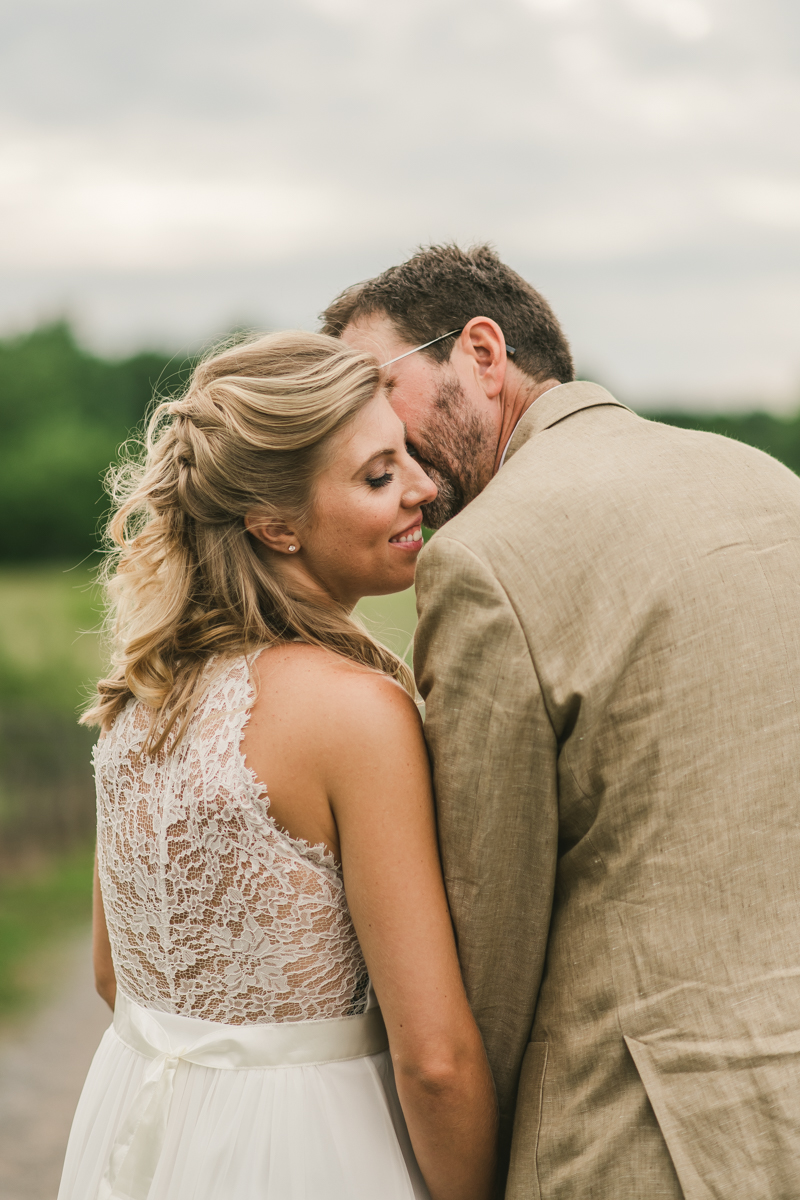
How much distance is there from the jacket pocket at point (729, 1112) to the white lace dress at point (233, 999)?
605 millimetres

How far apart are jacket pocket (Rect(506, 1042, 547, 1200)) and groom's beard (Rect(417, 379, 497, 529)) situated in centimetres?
135

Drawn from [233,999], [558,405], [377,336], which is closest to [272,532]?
[558,405]

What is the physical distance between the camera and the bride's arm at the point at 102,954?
2.77 m

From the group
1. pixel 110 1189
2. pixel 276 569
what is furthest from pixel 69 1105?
pixel 276 569

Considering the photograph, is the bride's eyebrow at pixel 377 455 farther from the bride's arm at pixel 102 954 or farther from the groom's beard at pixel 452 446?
the bride's arm at pixel 102 954

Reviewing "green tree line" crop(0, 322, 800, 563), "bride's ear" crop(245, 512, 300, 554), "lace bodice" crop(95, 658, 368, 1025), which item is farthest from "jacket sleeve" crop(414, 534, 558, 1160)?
"green tree line" crop(0, 322, 800, 563)

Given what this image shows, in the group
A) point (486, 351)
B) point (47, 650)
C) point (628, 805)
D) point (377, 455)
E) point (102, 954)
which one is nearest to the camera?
point (628, 805)

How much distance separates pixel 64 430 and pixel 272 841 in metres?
47.1

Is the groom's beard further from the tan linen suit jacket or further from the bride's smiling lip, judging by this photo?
the tan linen suit jacket

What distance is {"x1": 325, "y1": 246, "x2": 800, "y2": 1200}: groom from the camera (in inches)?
72.1

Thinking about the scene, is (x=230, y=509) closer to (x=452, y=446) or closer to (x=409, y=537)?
(x=409, y=537)

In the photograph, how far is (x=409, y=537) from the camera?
Result: 261 cm

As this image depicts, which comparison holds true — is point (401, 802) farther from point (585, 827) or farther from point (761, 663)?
point (761, 663)

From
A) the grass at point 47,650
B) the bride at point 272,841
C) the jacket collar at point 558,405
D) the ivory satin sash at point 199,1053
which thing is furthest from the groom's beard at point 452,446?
the grass at point 47,650
